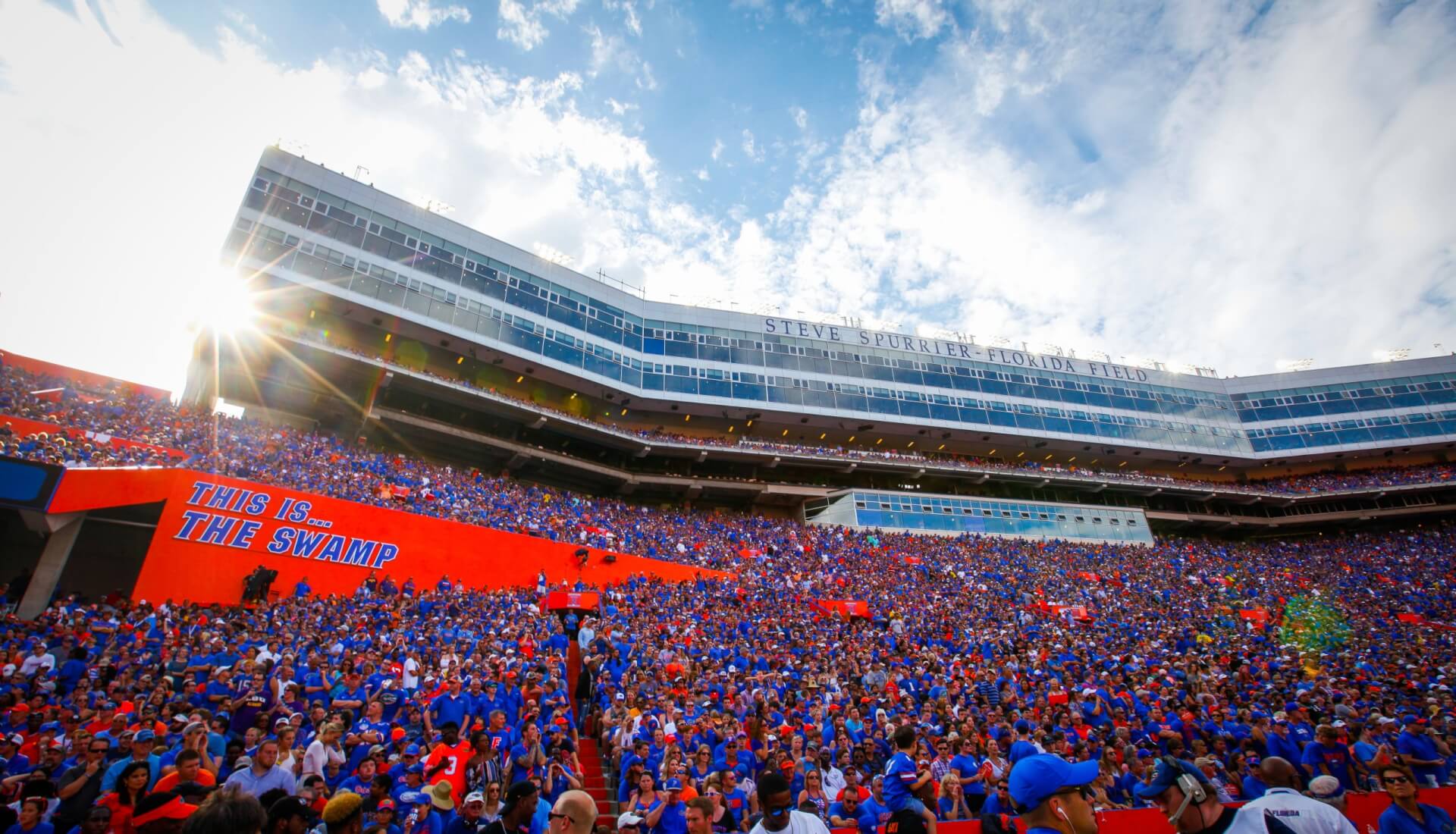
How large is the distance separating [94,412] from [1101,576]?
145 ft

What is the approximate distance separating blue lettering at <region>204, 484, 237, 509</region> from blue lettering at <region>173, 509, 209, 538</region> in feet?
0.97

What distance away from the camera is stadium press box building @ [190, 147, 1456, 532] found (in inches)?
1202

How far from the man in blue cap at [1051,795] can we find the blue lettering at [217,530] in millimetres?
20357

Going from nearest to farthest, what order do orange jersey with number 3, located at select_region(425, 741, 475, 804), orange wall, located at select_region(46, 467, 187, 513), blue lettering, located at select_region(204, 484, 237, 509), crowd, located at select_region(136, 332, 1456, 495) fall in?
orange jersey with number 3, located at select_region(425, 741, 475, 804)
orange wall, located at select_region(46, 467, 187, 513)
blue lettering, located at select_region(204, 484, 237, 509)
crowd, located at select_region(136, 332, 1456, 495)

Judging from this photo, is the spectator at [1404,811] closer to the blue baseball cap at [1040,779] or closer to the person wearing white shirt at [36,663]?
the blue baseball cap at [1040,779]

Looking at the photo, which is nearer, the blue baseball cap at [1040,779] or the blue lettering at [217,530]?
the blue baseball cap at [1040,779]

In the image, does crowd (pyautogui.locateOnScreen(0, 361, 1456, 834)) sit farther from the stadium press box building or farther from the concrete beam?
the stadium press box building

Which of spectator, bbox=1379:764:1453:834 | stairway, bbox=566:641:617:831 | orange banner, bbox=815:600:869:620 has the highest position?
orange banner, bbox=815:600:869:620

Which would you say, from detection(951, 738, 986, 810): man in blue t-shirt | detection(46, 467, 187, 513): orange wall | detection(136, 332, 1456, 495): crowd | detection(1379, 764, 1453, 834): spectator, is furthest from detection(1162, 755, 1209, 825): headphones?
detection(136, 332, 1456, 495): crowd

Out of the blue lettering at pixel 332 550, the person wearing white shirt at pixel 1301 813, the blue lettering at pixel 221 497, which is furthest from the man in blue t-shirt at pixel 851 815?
the blue lettering at pixel 221 497

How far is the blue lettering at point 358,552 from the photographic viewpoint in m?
18.6

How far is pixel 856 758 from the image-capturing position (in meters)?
7.70

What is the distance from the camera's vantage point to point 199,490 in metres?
16.5

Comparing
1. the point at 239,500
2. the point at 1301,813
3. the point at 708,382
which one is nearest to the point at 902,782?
the point at 1301,813
